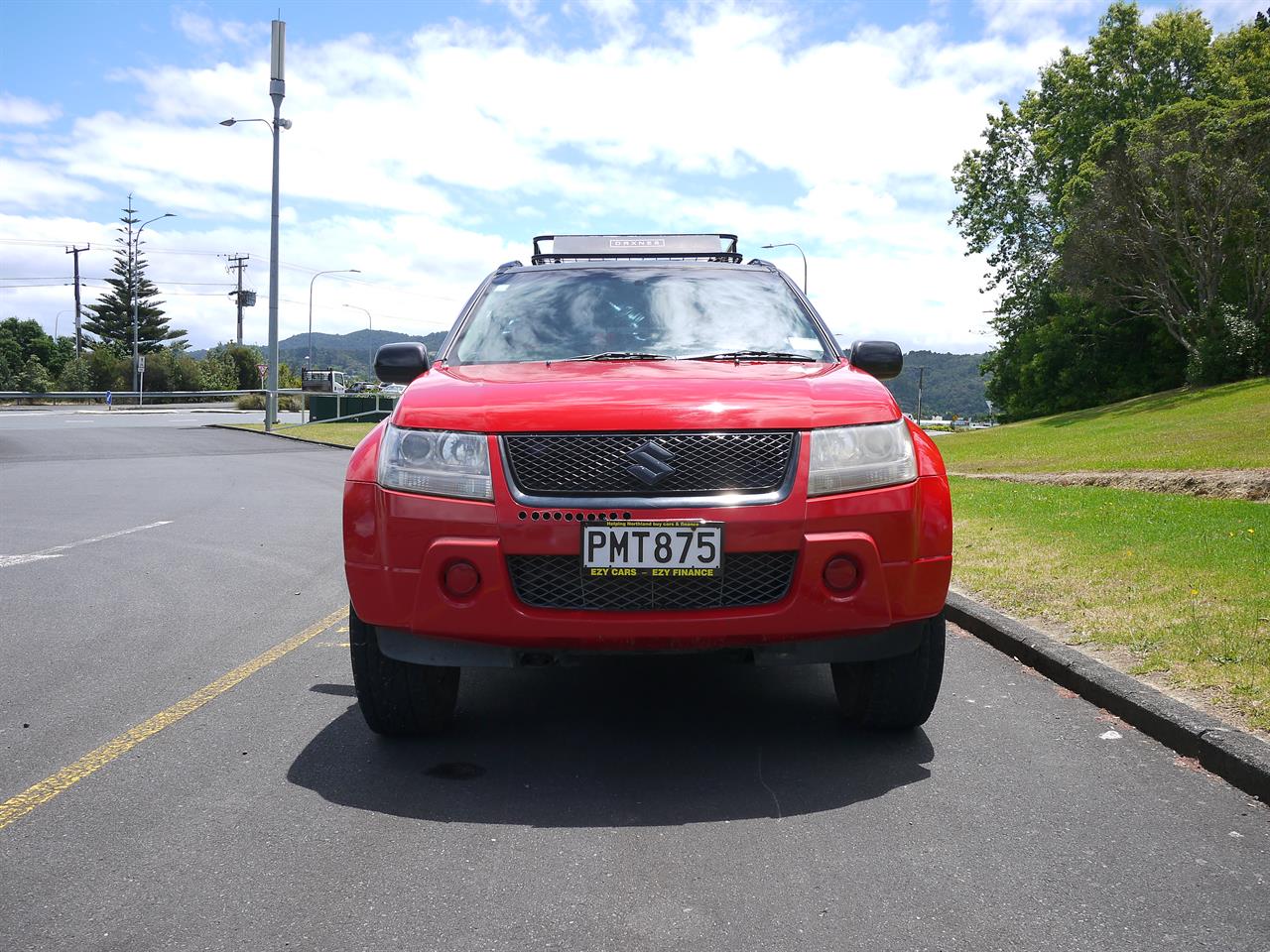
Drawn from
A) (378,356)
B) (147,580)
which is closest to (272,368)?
(147,580)

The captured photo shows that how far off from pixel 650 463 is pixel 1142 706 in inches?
89.6

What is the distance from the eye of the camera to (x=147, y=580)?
8000mm

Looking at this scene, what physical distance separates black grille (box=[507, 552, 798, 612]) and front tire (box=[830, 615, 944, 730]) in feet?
2.06

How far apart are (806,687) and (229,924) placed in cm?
302

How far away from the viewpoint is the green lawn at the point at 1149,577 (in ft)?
16.7

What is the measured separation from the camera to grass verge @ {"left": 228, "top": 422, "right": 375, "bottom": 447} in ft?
98.8

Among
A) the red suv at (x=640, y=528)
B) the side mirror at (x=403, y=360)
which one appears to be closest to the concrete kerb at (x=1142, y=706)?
the red suv at (x=640, y=528)

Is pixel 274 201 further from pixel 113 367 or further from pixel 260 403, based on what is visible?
pixel 113 367

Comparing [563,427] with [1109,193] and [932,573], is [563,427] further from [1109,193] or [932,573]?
[1109,193]

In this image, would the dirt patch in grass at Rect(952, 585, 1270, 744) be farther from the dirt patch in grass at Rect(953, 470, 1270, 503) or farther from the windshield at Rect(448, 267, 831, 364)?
the dirt patch in grass at Rect(953, 470, 1270, 503)

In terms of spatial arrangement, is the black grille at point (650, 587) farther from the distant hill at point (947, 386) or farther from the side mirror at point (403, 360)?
the distant hill at point (947, 386)

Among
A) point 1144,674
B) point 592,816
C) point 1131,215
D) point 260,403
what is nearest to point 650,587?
point 592,816

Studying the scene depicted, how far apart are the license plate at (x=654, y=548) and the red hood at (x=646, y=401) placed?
1.10 ft

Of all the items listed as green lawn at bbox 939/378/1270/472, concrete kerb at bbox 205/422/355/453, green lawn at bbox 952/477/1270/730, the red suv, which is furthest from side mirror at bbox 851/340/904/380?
concrete kerb at bbox 205/422/355/453
